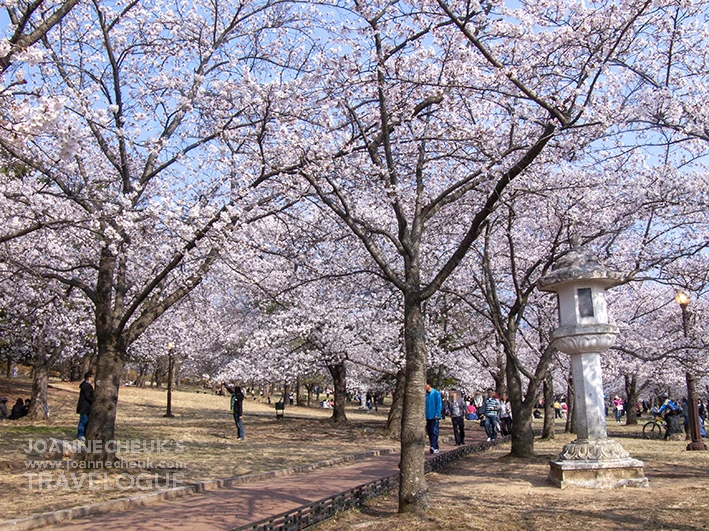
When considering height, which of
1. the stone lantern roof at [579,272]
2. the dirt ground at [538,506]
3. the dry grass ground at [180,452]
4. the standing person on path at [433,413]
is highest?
the stone lantern roof at [579,272]

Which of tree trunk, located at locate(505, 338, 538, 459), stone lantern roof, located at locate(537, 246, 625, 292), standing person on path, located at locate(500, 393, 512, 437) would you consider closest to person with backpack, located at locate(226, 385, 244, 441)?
tree trunk, located at locate(505, 338, 538, 459)

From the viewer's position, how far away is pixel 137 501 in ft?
27.3

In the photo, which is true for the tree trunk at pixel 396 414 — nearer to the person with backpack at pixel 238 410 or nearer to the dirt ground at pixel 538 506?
the person with backpack at pixel 238 410

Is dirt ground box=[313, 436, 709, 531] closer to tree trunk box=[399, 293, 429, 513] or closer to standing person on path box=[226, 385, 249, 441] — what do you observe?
tree trunk box=[399, 293, 429, 513]

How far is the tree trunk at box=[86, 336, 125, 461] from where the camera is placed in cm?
1093

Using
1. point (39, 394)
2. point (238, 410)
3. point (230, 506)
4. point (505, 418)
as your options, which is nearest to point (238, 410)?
point (238, 410)

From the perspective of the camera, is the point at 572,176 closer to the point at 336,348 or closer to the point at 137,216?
the point at 137,216

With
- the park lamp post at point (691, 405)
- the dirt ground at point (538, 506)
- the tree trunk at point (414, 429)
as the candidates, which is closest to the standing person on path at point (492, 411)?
the park lamp post at point (691, 405)

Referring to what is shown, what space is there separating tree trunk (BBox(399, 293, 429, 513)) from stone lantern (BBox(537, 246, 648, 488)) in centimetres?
313

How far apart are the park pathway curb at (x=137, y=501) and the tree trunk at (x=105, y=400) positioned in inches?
94.9

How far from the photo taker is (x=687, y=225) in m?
13.7

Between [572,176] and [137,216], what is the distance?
923cm

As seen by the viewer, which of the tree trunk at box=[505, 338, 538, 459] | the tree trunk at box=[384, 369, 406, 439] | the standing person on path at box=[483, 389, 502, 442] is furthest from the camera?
the tree trunk at box=[384, 369, 406, 439]

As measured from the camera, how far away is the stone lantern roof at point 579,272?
999cm
